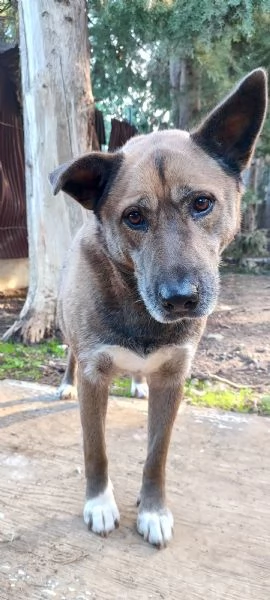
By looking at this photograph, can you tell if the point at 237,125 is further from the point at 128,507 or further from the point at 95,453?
the point at 128,507

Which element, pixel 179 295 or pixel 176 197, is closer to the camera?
pixel 179 295

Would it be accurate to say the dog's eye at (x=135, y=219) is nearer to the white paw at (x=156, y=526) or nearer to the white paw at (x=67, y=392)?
the white paw at (x=156, y=526)

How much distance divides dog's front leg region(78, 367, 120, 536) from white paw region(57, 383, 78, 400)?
48.5 inches

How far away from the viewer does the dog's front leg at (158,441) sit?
7.32 feet

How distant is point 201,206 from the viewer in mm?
1930

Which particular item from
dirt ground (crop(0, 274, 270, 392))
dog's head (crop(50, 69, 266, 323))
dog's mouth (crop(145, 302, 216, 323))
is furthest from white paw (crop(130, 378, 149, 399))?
dog's mouth (crop(145, 302, 216, 323))

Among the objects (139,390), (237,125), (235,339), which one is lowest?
(235,339)

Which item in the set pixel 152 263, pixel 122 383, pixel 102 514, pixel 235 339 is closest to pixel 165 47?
pixel 235 339

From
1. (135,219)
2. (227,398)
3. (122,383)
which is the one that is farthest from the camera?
(122,383)

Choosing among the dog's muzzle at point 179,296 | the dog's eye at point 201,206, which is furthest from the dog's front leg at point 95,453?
the dog's eye at point 201,206

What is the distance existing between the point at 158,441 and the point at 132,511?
0.34 metres

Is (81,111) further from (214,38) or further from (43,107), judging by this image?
(214,38)

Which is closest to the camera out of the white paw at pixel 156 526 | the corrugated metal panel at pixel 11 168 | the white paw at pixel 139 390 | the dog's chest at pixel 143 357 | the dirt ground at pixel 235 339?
the white paw at pixel 156 526

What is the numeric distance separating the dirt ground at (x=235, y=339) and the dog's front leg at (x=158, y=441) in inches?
68.9
